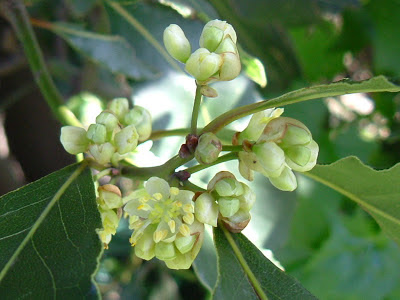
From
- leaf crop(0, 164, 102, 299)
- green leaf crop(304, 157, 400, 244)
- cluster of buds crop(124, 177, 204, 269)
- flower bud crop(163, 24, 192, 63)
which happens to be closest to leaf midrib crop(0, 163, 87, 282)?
leaf crop(0, 164, 102, 299)

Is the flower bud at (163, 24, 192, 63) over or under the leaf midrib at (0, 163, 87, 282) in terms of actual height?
over

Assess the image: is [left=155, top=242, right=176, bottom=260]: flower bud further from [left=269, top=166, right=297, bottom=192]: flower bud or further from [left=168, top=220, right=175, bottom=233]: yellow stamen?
[left=269, top=166, right=297, bottom=192]: flower bud

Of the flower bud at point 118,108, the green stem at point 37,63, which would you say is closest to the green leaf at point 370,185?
the flower bud at point 118,108

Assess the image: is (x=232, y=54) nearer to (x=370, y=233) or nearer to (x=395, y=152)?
(x=370, y=233)

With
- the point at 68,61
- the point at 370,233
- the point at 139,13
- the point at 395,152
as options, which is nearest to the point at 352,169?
the point at 139,13

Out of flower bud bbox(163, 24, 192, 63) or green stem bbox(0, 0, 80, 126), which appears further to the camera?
green stem bbox(0, 0, 80, 126)

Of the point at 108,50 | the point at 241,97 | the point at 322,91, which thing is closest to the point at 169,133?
the point at 322,91

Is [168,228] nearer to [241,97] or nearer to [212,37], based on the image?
[212,37]

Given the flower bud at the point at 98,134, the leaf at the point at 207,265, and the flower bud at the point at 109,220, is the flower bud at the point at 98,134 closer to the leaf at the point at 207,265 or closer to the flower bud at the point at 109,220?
the flower bud at the point at 109,220
